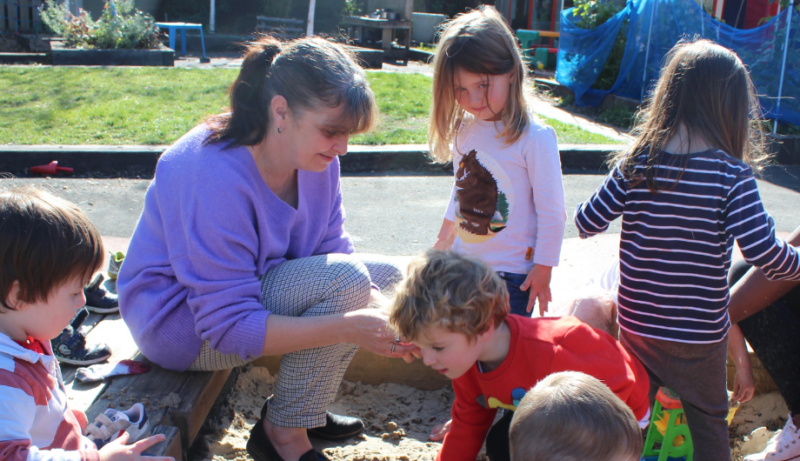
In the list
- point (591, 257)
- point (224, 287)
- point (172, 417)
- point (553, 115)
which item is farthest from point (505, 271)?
point (553, 115)

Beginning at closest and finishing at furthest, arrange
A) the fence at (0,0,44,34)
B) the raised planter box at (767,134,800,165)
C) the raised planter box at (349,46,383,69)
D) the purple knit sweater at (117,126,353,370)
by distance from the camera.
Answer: the purple knit sweater at (117,126,353,370)
the raised planter box at (767,134,800,165)
the raised planter box at (349,46,383,69)
the fence at (0,0,44,34)

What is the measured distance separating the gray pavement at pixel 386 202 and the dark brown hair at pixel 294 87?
2076 mm

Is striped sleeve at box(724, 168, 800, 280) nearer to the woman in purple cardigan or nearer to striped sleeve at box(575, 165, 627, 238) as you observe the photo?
striped sleeve at box(575, 165, 627, 238)

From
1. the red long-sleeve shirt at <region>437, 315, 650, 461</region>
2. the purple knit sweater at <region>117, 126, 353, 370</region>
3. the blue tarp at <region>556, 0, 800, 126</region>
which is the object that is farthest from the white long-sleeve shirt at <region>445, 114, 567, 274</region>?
the blue tarp at <region>556, 0, 800, 126</region>

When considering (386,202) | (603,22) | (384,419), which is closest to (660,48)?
(603,22)

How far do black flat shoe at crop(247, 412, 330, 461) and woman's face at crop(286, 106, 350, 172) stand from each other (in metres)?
0.89

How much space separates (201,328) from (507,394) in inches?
35.7

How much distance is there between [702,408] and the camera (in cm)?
202

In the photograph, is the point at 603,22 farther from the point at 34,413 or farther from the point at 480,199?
the point at 34,413

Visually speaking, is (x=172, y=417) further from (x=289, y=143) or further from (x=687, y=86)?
(x=687, y=86)

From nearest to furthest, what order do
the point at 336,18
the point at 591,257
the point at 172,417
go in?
1. the point at 172,417
2. the point at 591,257
3. the point at 336,18

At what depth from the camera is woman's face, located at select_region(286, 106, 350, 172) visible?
192cm

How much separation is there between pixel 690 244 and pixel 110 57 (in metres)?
10.6

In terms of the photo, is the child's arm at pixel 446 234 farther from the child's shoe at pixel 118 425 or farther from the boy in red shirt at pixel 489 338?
the child's shoe at pixel 118 425
